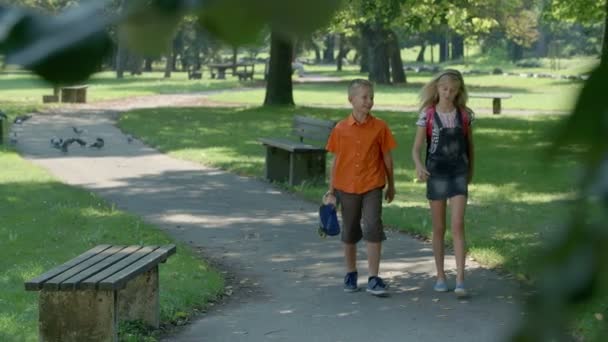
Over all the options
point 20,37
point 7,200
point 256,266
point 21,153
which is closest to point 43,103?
point 21,153

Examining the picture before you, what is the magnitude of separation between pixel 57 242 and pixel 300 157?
19.6 feet

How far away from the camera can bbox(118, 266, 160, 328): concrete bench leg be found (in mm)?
8156

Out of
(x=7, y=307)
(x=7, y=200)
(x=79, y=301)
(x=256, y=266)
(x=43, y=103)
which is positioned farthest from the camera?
(x=43, y=103)

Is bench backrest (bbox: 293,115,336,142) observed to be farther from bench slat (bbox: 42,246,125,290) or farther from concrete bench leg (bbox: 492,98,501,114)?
concrete bench leg (bbox: 492,98,501,114)

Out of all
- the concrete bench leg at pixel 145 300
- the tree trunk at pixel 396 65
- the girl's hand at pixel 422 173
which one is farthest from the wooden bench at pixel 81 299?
the tree trunk at pixel 396 65

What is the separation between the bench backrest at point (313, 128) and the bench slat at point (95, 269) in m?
9.38

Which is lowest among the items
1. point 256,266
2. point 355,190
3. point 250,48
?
point 256,266

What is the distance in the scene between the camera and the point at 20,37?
0.71 metres

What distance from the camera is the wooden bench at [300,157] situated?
56.2 feet

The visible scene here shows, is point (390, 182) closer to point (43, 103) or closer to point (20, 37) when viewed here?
point (20, 37)

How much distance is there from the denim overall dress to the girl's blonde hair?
97mm

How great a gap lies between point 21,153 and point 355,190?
14.6 m

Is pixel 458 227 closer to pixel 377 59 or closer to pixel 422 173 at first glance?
pixel 422 173

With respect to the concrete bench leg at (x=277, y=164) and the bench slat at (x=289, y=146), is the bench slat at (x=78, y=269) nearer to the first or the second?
the bench slat at (x=289, y=146)
